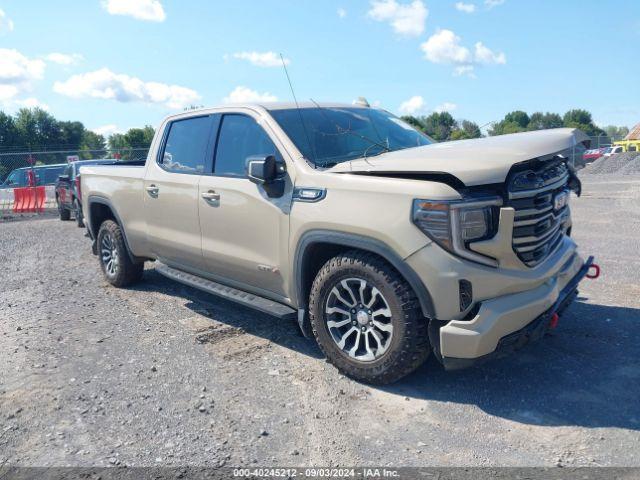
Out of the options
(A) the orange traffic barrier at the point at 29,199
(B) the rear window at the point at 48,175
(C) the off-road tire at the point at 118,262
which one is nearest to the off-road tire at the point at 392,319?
(C) the off-road tire at the point at 118,262

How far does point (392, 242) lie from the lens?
3529mm

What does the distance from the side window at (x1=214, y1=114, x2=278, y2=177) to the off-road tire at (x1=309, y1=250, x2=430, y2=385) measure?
116 cm

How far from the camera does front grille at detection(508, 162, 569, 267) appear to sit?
11.5 ft

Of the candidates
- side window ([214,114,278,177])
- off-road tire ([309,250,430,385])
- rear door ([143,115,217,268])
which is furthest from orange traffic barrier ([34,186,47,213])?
off-road tire ([309,250,430,385])

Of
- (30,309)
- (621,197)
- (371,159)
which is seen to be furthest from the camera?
(621,197)

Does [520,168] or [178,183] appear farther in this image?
[178,183]

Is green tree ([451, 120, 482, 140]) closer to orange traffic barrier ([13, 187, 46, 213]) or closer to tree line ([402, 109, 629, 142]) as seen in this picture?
tree line ([402, 109, 629, 142])

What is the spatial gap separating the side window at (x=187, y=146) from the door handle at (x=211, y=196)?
303 mm

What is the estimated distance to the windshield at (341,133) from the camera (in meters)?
4.42

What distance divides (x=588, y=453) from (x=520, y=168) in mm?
1696

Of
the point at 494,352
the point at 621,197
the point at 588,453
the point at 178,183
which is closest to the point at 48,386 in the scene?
the point at 178,183

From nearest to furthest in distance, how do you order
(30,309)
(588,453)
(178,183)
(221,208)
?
(588,453)
(221,208)
(178,183)
(30,309)

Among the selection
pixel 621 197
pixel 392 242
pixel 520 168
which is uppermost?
pixel 520 168

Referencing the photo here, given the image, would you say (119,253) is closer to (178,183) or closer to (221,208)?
(178,183)
